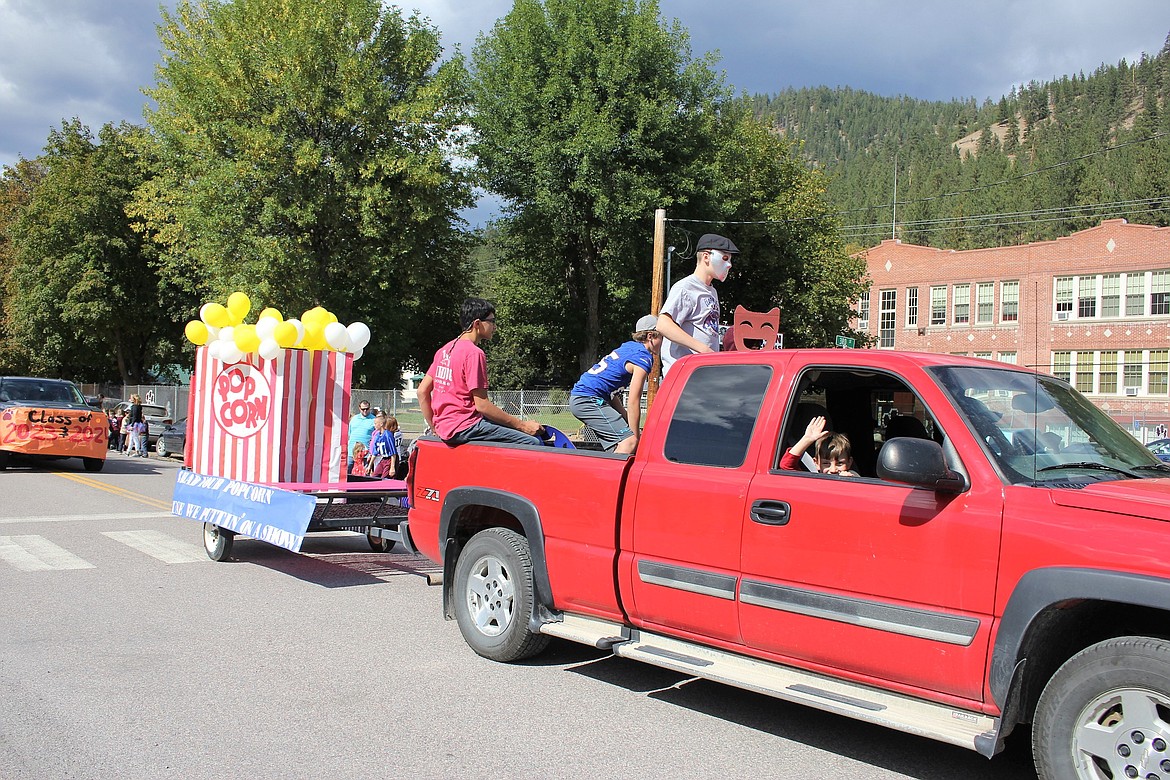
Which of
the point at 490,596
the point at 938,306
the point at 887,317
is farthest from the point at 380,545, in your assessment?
the point at 887,317

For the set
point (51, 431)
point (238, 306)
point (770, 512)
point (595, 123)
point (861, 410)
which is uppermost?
point (595, 123)

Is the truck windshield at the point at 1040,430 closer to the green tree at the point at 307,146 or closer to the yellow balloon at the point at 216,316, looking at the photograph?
the yellow balloon at the point at 216,316

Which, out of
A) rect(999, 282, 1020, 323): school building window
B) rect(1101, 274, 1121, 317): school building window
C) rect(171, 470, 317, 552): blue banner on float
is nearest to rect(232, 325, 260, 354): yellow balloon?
rect(171, 470, 317, 552): blue banner on float

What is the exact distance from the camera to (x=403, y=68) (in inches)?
1262

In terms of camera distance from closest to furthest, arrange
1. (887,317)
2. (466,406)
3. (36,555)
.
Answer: (466,406) < (36,555) < (887,317)

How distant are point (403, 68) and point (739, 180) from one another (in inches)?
590

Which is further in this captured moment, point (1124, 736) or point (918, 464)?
point (918, 464)

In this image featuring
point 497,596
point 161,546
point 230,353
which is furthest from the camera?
point 161,546

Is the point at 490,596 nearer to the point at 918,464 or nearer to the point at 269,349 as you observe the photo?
the point at 918,464

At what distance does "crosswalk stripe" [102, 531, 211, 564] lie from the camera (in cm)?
977

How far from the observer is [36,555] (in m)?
9.76

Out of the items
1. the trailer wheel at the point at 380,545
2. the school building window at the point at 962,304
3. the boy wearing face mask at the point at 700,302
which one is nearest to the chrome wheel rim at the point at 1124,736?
the boy wearing face mask at the point at 700,302

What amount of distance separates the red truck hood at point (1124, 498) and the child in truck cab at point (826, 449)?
4.02ft

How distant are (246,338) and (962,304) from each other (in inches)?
2011
